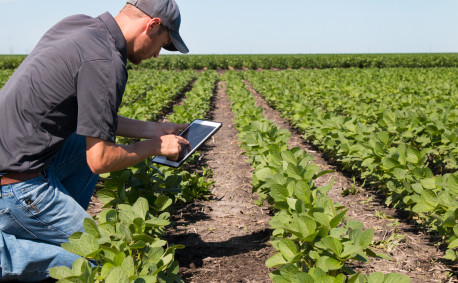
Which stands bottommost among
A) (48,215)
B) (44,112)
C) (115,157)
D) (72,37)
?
(48,215)

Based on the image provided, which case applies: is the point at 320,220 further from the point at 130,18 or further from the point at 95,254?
the point at 130,18

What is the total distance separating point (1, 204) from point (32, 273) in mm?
495

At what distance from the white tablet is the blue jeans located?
67cm

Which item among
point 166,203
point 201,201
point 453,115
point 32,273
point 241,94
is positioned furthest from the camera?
point 241,94

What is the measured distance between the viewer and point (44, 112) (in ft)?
7.26

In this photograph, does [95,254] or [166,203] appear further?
[166,203]

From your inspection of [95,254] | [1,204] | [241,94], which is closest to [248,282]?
[95,254]

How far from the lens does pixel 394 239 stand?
348cm

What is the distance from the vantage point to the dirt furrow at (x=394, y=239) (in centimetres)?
299

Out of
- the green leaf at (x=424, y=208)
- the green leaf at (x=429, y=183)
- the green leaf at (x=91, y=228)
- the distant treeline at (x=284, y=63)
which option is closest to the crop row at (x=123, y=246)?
the green leaf at (x=91, y=228)

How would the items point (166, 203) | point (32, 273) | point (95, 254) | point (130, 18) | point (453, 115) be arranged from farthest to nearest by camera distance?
point (453, 115) → point (166, 203) → point (32, 273) → point (130, 18) → point (95, 254)

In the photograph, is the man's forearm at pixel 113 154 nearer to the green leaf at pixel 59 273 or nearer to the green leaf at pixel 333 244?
the green leaf at pixel 59 273

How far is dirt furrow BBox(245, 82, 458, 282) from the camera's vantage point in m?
2.99

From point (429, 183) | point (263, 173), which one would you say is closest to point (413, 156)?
point (429, 183)
